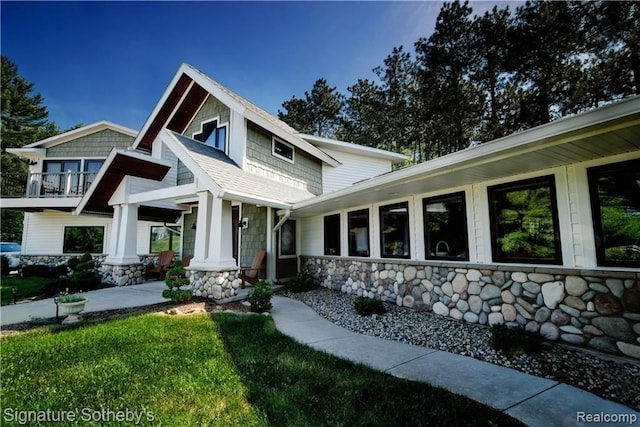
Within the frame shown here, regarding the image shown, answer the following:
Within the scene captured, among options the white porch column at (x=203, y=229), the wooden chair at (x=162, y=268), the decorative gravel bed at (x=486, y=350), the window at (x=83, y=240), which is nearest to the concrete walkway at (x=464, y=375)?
the decorative gravel bed at (x=486, y=350)

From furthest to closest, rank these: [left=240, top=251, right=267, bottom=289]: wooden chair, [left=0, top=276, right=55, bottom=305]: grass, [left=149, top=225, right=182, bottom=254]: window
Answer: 1. [left=149, top=225, right=182, bottom=254]: window
2. [left=240, top=251, right=267, bottom=289]: wooden chair
3. [left=0, top=276, right=55, bottom=305]: grass

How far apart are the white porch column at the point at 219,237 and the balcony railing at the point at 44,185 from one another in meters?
10.3

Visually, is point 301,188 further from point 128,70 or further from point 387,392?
point 387,392

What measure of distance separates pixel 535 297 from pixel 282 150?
29.3ft

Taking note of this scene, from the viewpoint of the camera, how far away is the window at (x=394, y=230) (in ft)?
21.6

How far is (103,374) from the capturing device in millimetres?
3203

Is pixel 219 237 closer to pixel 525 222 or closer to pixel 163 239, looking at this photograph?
pixel 525 222

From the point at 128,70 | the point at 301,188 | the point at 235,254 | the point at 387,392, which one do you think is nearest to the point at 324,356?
the point at 387,392

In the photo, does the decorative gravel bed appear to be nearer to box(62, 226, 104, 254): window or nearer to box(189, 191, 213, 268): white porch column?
box(189, 191, 213, 268): white porch column

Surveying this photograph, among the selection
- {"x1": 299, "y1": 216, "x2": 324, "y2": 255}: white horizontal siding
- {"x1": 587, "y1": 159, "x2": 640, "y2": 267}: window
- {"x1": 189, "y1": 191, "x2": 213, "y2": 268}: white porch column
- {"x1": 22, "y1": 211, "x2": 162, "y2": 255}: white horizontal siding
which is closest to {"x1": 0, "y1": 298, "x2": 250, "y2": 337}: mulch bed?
{"x1": 189, "y1": 191, "x2": 213, "y2": 268}: white porch column

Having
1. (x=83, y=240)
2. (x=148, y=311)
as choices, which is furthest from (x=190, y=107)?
(x=83, y=240)

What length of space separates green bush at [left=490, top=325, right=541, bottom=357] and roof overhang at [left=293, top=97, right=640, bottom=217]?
2.41m

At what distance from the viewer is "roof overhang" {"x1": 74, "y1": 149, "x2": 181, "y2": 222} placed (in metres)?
9.15

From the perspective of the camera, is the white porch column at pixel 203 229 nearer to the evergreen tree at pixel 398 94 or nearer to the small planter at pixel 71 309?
the small planter at pixel 71 309
